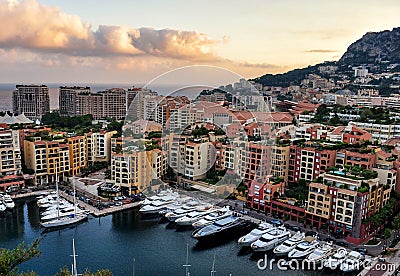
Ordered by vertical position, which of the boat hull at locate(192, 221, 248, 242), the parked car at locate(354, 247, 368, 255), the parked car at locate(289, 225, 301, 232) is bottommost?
the boat hull at locate(192, 221, 248, 242)

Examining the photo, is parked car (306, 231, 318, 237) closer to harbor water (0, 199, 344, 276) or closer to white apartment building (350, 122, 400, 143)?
harbor water (0, 199, 344, 276)

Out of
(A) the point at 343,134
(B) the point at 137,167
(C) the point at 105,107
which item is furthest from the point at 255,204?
(C) the point at 105,107

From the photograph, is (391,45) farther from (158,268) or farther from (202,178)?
(158,268)

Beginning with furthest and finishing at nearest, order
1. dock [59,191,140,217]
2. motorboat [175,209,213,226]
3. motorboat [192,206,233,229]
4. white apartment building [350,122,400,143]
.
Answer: white apartment building [350,122,400,143] < dock [59,191,140,217] < motorboat [175,209,213,226] < motorboat [192,206,233,229]

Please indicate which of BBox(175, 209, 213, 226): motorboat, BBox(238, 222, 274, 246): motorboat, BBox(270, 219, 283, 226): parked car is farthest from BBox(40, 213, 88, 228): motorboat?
BBox(270, 219, 283, 226): parked car

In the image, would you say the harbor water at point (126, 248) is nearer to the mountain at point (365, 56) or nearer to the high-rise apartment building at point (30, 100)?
the high-rise apartment building at point (30, 100)
